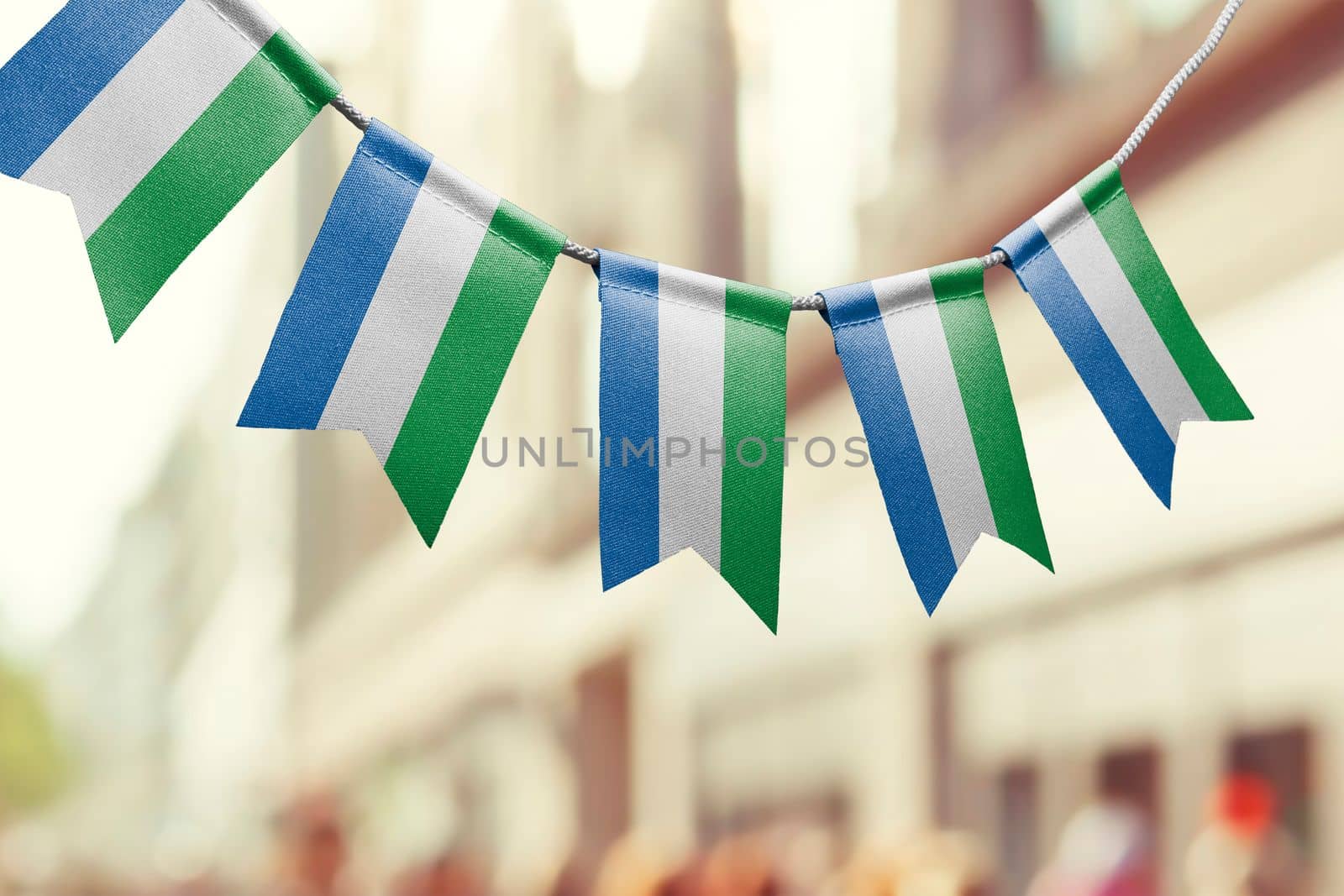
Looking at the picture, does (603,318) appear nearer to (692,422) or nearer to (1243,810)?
(692,422)

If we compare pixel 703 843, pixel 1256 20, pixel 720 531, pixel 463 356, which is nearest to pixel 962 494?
pixel 720 531

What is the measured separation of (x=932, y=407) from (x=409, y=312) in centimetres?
48

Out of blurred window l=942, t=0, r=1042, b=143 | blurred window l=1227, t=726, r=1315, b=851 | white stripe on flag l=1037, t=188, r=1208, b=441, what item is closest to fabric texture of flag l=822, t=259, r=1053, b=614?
white stripe on flag l=1037, t=188, r=1208, b=441

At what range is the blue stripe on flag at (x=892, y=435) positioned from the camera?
123 cm

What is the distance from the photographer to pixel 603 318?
114 centimetres

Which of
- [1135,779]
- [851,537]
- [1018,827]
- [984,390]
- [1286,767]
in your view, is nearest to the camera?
[984,390]

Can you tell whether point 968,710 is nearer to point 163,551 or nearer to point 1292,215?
point 1292,215

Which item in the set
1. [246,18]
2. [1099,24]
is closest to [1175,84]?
[246,18]

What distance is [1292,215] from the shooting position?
9.06 feet

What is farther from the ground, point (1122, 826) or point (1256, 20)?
point (1256, 20)

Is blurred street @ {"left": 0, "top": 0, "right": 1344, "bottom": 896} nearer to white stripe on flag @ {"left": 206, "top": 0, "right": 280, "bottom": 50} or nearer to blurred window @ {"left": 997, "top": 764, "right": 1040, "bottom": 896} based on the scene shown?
blurred window @ {"left": 997, "top": 764, "right": 1040, "bottom": 896}

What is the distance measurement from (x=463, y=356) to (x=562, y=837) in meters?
6.74

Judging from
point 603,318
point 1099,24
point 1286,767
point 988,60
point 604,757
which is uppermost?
point 988,60

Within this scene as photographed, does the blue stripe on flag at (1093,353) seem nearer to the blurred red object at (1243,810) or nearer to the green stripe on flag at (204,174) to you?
the green stripe on flag at (204,174)
